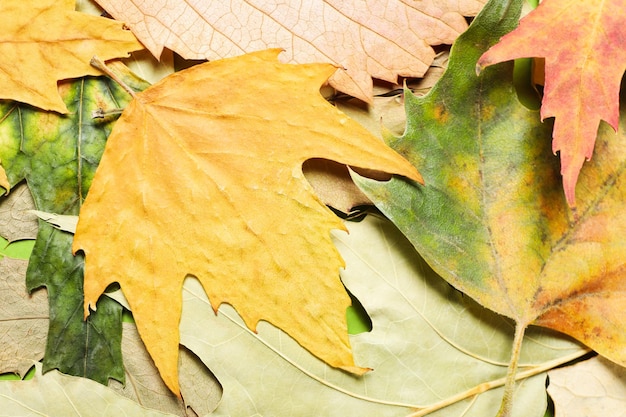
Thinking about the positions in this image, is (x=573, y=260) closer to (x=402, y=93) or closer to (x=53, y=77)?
(x=402, y=93)

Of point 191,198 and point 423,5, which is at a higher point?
point 423,5

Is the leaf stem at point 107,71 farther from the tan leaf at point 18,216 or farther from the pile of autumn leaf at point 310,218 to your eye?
the tan leaf at point 18,216

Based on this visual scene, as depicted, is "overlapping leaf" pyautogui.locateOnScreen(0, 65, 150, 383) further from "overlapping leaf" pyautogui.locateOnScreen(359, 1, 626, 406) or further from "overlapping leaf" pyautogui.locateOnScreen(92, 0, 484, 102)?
"overlapping leaf" pyautogui.locateOnScreen(359, 1, 626, 406)

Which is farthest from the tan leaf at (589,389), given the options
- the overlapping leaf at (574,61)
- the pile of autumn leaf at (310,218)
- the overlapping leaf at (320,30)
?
the overlapping leaf at (320,30)

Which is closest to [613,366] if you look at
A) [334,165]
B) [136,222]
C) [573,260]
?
[573,260]

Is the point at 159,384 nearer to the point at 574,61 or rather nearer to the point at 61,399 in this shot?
the point at 61,399

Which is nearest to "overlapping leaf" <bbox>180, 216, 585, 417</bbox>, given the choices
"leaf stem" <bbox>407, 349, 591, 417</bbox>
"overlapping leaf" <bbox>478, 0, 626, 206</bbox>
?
"leaf stem" <bbox>407, 349, 591, 417</bbox>
